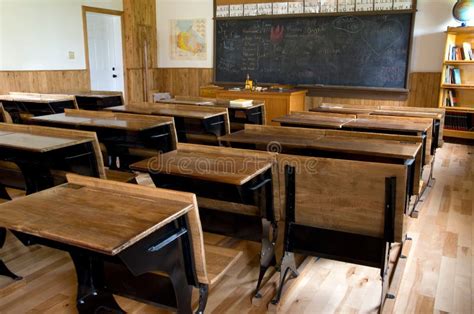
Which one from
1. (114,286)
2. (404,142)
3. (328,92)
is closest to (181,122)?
(404,142)

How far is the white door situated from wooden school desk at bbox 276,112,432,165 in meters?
5.16

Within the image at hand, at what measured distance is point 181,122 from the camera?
4.04m

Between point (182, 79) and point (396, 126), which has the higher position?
point (182, 79)

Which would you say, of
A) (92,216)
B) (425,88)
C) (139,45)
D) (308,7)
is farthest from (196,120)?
(139,45)

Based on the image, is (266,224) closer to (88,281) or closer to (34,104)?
(88,281)

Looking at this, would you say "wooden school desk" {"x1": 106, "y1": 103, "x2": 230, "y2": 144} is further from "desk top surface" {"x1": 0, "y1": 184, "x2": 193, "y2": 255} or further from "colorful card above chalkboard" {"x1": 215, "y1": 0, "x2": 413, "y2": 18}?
"colorful card above chalkboard" {"x1": 215, "y1": 0, "x2": 413, "y2": 18}

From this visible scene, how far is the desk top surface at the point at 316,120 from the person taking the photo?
3.45 m

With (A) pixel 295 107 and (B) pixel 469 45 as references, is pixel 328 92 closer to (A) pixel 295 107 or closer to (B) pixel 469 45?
(A) pixel 295 107

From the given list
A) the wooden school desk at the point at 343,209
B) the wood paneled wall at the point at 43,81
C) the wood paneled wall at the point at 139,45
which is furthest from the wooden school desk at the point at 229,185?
the wood paneled wall at the point at 139,45

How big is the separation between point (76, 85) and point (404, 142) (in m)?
6.22

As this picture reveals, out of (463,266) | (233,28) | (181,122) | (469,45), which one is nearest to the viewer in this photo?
(463,266)

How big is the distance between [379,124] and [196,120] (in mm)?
1620

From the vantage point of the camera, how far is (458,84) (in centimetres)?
605

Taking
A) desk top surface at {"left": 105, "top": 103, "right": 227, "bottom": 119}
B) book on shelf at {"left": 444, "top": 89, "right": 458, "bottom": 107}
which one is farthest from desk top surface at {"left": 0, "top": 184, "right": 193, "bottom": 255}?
book on shelf at {"left": 444, "top": 89, "right": 458, "bottom": 107}
